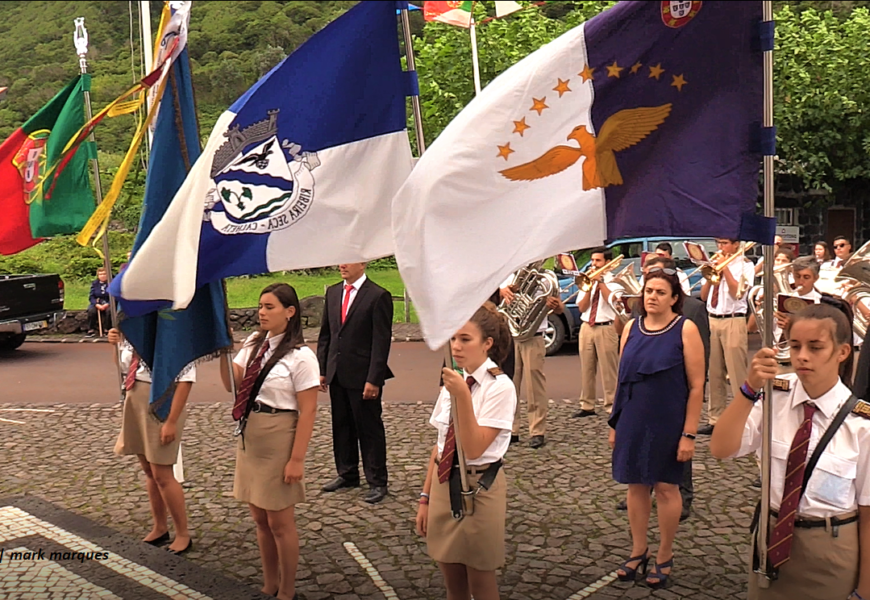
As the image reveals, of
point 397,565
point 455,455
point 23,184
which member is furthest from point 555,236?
point 23,184

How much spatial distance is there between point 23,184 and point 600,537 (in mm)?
4440

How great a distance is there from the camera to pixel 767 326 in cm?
293

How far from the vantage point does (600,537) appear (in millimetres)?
5203

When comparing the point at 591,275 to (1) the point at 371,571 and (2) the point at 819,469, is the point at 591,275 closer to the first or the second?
(1) the point at 371,571

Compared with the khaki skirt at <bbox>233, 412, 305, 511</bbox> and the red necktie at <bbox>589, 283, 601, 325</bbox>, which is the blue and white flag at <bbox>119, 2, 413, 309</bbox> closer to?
the khaki skirt at <bbox>233, 412, 305, 511</bbox>

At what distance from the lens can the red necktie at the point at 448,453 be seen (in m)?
3.57

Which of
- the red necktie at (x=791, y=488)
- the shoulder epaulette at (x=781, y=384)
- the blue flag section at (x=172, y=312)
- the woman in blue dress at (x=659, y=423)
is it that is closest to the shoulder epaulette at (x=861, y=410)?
the red necktie at (x=791, y=488)

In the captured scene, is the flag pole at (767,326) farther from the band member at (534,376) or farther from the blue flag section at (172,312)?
the band member at (534,376)

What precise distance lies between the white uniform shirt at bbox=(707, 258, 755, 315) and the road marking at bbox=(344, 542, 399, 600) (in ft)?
15.6

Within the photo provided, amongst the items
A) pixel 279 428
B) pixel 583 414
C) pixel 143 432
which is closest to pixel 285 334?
pixel 279 428

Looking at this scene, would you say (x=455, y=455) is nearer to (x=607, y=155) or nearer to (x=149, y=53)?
(x=607, y=155)

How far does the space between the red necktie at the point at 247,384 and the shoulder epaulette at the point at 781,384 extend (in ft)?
8.37

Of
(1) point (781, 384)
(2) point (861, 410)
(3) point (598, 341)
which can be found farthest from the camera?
(3) point (598, 341)

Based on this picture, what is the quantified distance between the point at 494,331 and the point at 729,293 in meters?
5.16
